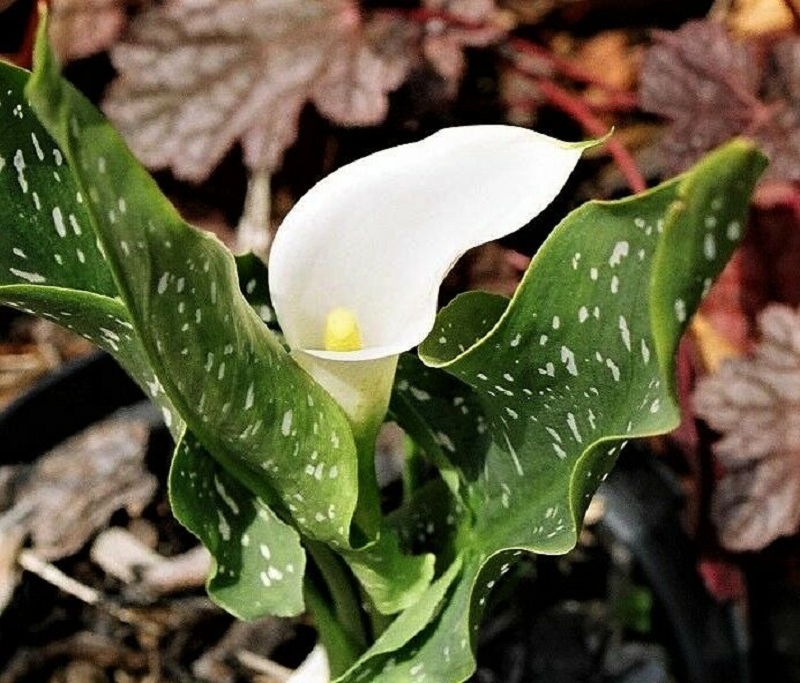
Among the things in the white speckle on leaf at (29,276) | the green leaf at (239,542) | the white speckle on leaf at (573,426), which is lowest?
the green leaf at (239,542)

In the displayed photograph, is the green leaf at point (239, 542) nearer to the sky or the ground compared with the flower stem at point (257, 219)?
nearer to the sky

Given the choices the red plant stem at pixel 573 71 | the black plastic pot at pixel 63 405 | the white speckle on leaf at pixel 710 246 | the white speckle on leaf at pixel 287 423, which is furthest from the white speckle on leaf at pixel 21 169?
the red plant stem at pixel 573 71

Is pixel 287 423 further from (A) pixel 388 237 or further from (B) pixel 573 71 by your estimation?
(B) pixel 573 71

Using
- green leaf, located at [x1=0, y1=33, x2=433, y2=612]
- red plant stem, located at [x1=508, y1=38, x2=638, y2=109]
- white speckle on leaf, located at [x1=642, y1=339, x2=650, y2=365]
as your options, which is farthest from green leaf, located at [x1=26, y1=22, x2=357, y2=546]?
red plant stem, located at [x1=508, y1=38, x2=638, y2=109]

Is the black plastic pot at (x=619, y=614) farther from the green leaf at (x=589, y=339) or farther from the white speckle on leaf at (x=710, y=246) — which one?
the white speckle on leaf at (x=710, y=246)

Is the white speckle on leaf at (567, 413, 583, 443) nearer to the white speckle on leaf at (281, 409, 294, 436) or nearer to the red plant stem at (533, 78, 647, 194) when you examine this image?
the white speckle on leaf at (281, 409, 294, 436)

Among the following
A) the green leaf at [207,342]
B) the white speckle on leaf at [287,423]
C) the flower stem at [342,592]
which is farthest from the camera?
the flower stem at [342,592]

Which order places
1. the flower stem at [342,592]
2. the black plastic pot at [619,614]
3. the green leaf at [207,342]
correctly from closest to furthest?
1. the green leaf at [207,342]
2. the flower stem at [342,592]
3. the black plastic pot at [619,614]
